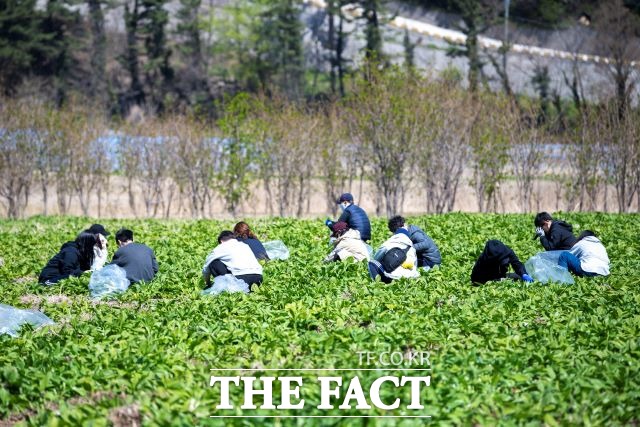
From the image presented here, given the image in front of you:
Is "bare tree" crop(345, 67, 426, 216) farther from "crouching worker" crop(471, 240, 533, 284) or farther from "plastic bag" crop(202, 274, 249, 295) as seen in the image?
"plastic bag" crop(202, 274, 249, 295)

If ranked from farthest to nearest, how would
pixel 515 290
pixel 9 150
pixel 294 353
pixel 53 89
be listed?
pixel 53 89 → pixel 9 150 → pixel 515 290 → pixel 294 353

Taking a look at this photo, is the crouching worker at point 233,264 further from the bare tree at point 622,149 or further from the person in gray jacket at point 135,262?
the bare tree at point 622,149

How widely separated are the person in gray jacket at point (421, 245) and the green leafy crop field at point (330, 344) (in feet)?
1.68

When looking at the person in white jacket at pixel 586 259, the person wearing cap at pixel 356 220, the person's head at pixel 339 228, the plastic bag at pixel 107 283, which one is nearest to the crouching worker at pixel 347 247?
the person's head at pixel 339 228

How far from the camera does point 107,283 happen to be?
1417 centimetres

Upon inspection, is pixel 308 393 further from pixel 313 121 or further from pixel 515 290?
pixel 313 121

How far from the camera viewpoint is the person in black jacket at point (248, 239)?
52.3 ft

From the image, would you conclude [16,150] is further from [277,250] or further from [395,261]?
[395,261]

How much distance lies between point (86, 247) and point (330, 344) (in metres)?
7.80

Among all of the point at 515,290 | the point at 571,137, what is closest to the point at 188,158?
the point at 571,137

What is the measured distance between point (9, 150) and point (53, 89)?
102 ft

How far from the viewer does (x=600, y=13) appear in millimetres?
59438

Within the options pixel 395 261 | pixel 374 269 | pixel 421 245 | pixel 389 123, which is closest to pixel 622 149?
pixel 389 123

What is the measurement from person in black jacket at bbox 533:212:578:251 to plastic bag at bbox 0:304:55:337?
27.3 ft
